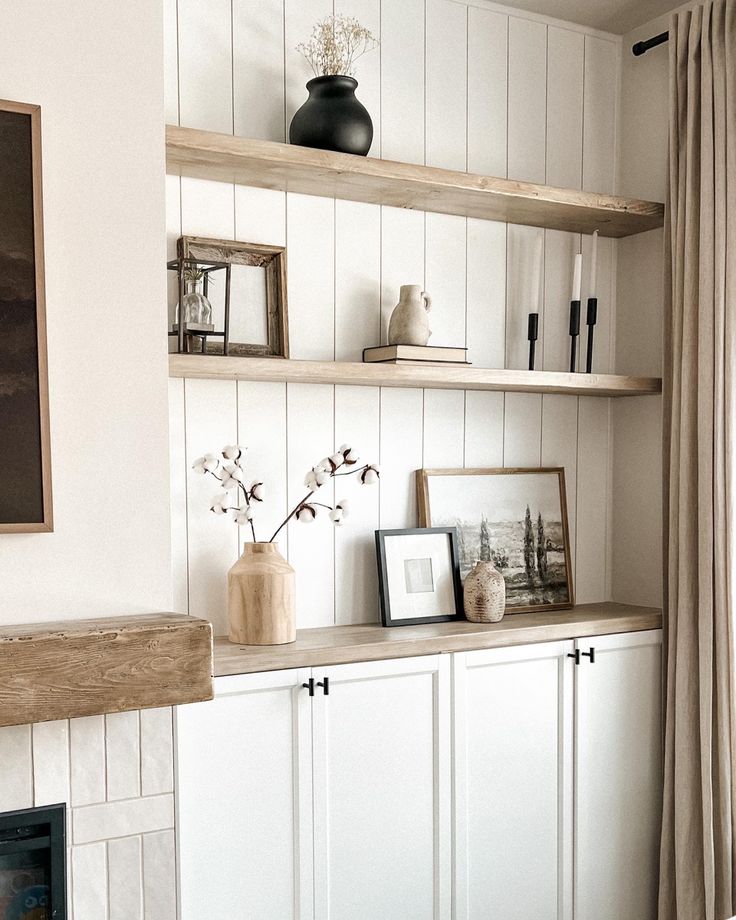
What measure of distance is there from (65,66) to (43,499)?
82 centimetres

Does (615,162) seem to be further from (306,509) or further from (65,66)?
(65,66)

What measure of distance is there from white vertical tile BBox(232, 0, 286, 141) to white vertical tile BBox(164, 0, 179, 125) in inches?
5.8

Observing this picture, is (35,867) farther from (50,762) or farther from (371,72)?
(371,72)

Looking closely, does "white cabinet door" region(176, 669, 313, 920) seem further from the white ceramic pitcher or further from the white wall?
the white ceramic pitcher

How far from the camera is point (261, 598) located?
88.1 inches

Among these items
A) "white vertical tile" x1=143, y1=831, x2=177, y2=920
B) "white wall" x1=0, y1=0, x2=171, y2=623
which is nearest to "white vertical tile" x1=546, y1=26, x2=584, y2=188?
"white wall" x1=0, y1=0, x2=171, y2=623

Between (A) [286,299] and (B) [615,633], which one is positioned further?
(B) [615,633]

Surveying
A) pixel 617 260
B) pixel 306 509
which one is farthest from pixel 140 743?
pixel 617 260

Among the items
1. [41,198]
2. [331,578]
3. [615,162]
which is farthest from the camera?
[615,162]

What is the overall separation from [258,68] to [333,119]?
0.92 feet

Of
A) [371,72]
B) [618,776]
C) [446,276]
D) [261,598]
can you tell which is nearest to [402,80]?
[371,72]

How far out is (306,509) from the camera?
2.38m

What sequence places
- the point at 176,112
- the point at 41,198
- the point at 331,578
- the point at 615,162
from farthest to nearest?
1. the point at 615,162
2. the point at 331,578
3. the point at 176,112
4. the point at 41,198

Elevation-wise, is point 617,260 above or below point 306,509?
above
